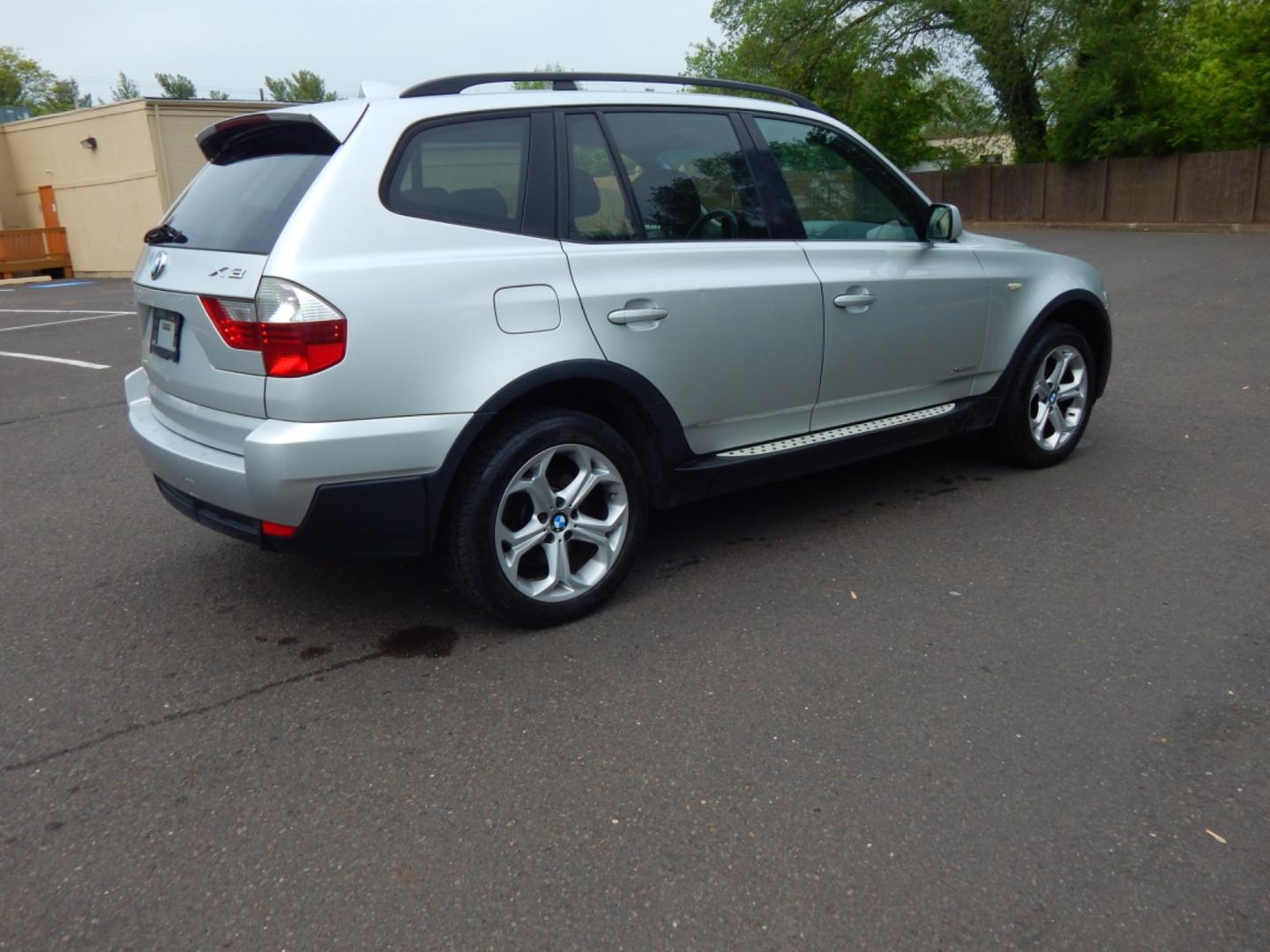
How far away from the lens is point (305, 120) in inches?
147

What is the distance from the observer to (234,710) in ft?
11.3

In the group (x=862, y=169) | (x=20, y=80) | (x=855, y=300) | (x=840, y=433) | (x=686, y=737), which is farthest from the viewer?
(x=20, y=80)

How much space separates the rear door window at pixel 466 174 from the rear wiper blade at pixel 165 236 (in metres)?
0.89

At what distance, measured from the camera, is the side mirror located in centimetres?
502

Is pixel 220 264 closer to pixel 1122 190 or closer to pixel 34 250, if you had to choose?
pixel 34 250

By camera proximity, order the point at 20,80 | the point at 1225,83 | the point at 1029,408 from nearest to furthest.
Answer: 1. the point at 1029,408
2. the point at 1225,83
3. the point at 20,80

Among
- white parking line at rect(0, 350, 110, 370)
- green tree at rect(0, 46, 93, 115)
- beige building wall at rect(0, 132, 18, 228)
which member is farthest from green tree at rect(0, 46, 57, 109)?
white parking line at rect(0, 350, 110, 370)

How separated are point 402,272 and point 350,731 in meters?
1.39

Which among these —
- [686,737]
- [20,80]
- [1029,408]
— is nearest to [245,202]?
[686,737]

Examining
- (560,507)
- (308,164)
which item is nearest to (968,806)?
(560,507)

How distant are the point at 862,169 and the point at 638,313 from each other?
5.18 feet

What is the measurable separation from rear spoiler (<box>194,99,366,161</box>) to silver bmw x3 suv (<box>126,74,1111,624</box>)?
0.04 ft

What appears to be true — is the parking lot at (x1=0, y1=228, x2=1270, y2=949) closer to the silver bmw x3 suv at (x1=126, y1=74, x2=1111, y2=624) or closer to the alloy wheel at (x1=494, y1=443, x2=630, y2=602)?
the alloy wheel at (x1=494, y1=443, x2=630, y2=602)

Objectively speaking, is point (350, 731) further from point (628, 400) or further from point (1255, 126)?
point (1255, 126)
